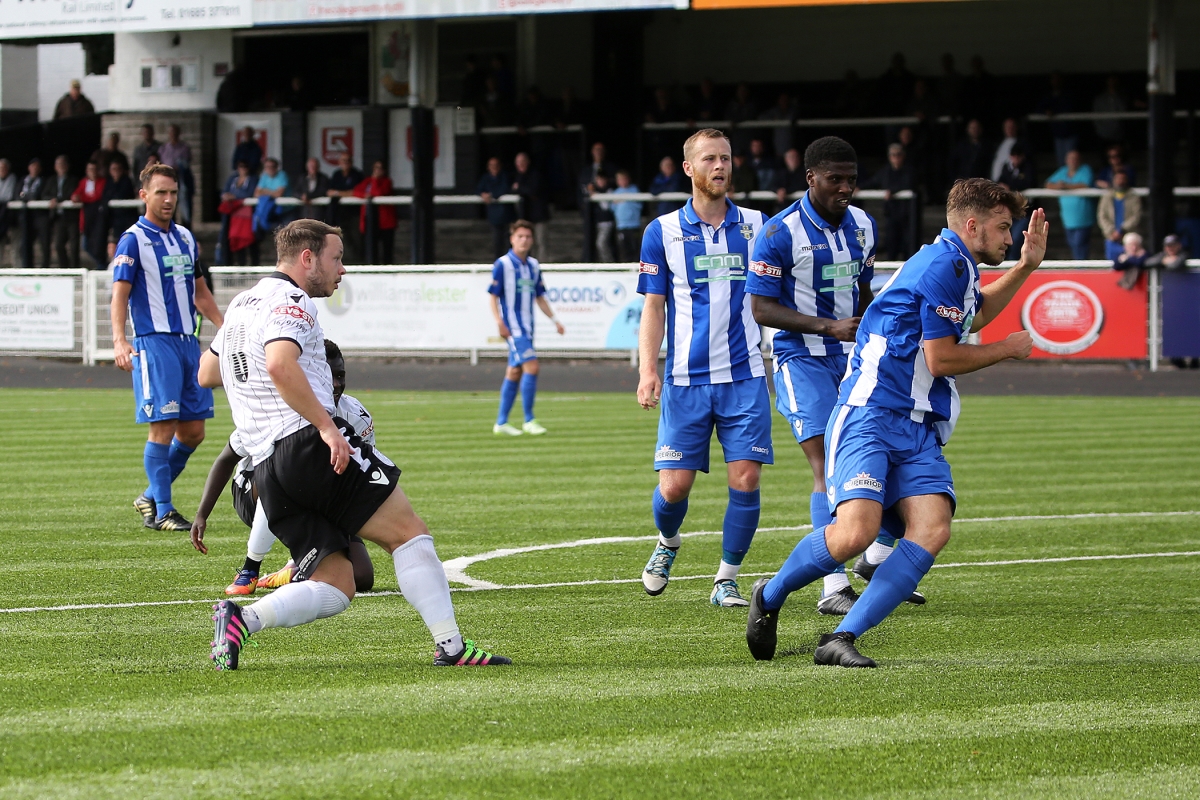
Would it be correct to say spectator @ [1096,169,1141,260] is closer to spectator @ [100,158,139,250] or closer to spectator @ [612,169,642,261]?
spectator @ [612,169,642,261]

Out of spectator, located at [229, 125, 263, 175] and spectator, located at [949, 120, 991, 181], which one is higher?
spectator, located at [229, 125, 263, 175]

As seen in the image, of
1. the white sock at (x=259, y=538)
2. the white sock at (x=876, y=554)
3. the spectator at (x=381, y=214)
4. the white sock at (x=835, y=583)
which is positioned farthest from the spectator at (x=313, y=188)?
the white sock at (x=835, y=583)

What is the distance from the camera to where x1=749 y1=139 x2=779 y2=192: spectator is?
2803 cm

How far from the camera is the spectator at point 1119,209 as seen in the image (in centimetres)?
2564

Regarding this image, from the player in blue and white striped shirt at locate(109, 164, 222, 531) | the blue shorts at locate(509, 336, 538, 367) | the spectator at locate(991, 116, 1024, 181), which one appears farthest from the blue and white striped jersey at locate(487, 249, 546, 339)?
the spectator at locate(991, 116, 1024, 181)

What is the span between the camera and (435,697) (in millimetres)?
5422

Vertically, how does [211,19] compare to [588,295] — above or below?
above

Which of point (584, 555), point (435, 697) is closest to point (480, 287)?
point (584, 555)

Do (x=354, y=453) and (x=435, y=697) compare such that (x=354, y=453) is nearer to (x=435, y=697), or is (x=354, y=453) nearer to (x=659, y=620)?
(x=435, y=697)

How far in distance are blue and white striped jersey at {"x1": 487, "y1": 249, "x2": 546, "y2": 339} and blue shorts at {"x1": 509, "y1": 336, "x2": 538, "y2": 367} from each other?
1.11 feet

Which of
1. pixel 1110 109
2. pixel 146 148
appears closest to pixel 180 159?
pixel 146 148

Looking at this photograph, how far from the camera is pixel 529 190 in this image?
29375 mm

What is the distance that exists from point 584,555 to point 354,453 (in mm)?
3348

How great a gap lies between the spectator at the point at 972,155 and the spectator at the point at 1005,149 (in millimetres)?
132
